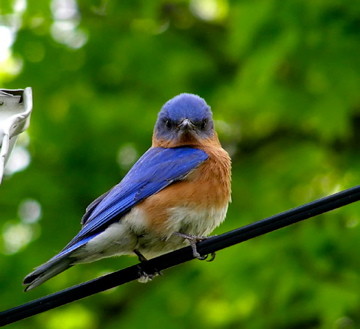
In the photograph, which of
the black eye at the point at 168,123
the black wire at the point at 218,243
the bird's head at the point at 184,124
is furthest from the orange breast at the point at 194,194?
the black wire at the point at 218,243

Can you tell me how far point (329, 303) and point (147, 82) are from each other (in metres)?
3.12

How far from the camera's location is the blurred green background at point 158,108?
24.4ft

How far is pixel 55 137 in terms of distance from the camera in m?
8.58

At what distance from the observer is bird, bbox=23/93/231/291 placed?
17.3ft

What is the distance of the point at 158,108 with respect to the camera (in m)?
8.45

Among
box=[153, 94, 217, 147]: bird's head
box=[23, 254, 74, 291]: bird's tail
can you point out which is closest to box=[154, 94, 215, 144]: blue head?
box=[153, 94, 217, 147]: bird's head

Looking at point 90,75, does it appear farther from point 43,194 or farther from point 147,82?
point 43,194

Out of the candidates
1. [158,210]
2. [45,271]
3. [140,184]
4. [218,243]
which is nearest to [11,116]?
[45,271]

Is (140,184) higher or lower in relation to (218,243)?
higher

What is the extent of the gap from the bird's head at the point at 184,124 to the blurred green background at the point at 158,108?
1.28 m

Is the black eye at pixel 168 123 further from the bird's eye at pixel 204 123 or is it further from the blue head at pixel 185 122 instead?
the bird's eye at pixel 204 123

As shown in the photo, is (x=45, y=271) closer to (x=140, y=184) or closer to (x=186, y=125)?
(x=140, y=184)

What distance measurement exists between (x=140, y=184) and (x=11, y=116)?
1586 mm

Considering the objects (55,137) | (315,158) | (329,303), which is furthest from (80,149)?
(329,303)
